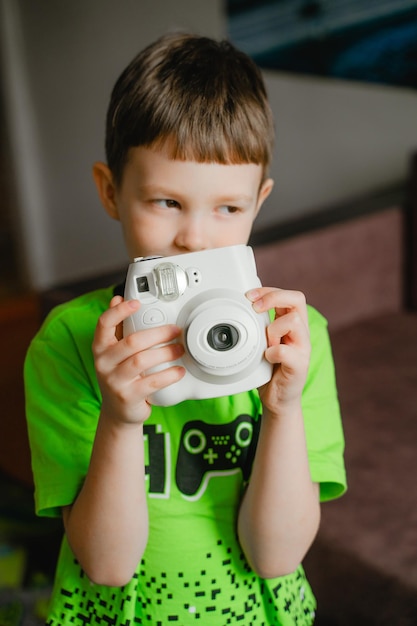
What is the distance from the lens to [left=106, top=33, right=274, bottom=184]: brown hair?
0.67 meters

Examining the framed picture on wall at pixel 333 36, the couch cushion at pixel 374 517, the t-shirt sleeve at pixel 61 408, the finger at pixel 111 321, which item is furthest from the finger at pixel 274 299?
the framed picture on wall at pixel 333 36

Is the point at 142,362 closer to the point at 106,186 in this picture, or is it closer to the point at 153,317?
the point at 153,317

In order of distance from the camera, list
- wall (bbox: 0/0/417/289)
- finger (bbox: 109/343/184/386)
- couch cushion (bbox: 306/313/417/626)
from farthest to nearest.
→ wall (bbox: 0/0/417/289) < couch cushion (bbox: 306/313/417/626) < finger (bbox: 109/343/184/386)

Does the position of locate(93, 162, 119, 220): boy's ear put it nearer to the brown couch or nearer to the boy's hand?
the boy's hand

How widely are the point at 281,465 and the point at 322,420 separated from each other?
0.11 m

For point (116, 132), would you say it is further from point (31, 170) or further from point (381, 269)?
point (31, 170)

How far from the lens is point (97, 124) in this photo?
10.6 feet

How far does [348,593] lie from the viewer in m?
1.05

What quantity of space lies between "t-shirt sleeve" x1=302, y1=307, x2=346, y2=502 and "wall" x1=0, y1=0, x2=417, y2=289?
5.44ft

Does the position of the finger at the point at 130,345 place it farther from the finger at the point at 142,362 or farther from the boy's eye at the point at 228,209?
the boy's eye at the point at 228,209

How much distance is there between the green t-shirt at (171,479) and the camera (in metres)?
0.70

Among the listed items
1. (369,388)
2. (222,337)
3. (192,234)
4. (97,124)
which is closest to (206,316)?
(222,337)

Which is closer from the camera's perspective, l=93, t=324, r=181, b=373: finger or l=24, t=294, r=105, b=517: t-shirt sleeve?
l=93, t=324, r=181, b=373: finger

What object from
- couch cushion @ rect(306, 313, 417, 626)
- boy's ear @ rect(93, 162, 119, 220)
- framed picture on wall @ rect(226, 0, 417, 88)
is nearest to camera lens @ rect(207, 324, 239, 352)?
boy's ear @ rect(93, 162, 119, 220)
